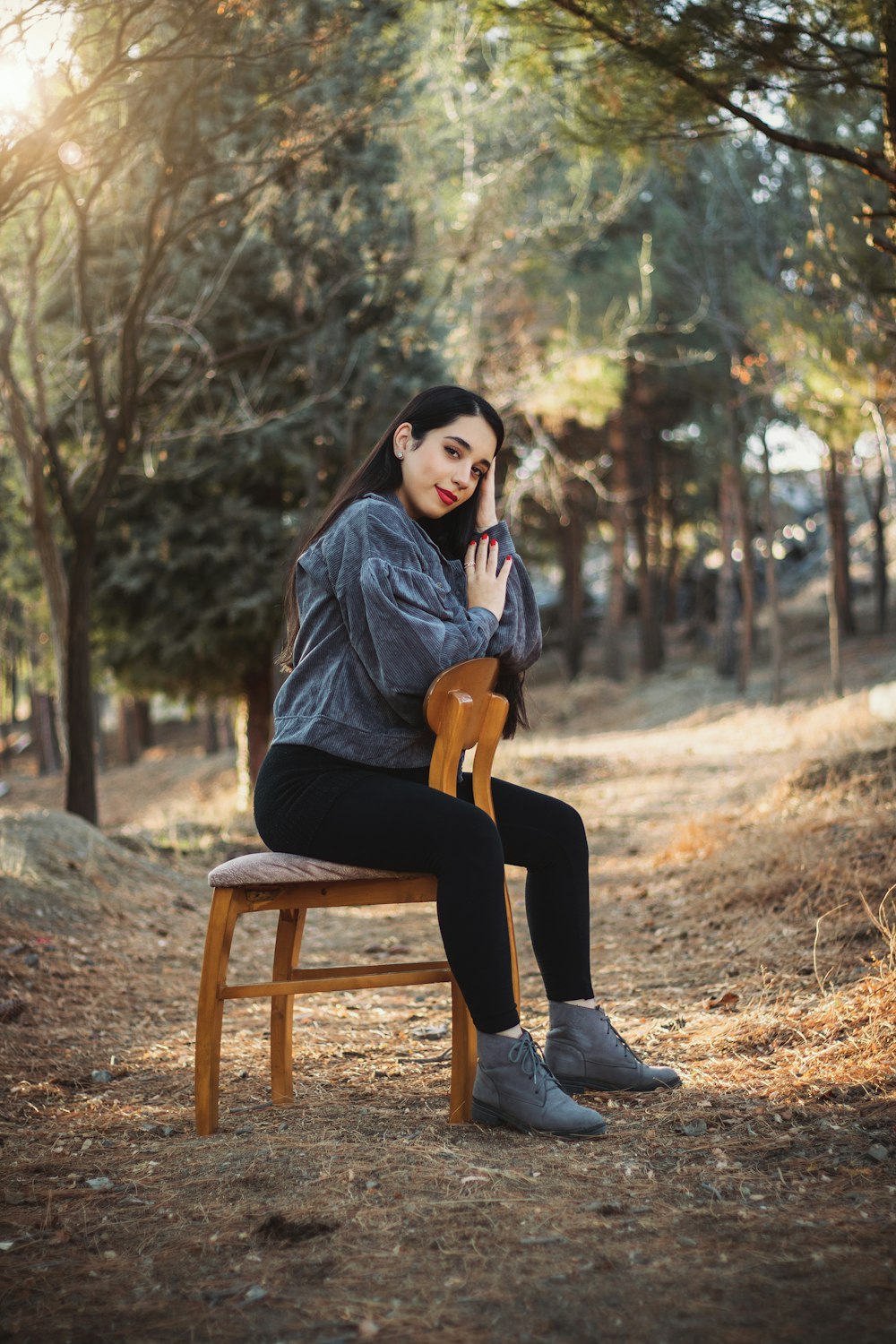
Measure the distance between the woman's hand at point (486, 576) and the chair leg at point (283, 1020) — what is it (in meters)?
0.97

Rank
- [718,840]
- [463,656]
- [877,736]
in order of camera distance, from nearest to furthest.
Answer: [463,656], [718,840], [877,736]

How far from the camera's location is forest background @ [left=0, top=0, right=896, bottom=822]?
425cm

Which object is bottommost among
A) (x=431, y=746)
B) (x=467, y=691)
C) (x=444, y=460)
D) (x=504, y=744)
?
(x=504, y=744)

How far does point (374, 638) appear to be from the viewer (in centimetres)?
254

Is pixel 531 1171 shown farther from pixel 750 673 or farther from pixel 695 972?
pixel 750 673

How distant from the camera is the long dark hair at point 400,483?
283 centimetres

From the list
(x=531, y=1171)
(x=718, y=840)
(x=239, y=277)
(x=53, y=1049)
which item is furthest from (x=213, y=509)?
(x=531, y=1171)

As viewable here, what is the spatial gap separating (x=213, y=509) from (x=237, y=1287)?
27.1ft

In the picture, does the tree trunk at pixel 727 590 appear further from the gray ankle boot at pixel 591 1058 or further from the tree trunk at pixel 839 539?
the gray ankle boot at pixel 591 1058

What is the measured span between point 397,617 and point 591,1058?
120cm

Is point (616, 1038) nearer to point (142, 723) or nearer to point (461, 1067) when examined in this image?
point (461, 1067)

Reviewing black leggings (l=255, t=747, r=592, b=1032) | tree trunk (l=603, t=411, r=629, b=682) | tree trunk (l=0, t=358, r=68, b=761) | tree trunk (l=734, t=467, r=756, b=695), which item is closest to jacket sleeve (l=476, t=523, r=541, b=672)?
black leggings (l=255, t=747, r=592, b=1032)

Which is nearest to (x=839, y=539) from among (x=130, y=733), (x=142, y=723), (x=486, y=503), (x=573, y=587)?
(x=573, y=587)

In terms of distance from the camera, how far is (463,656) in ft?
8.60
